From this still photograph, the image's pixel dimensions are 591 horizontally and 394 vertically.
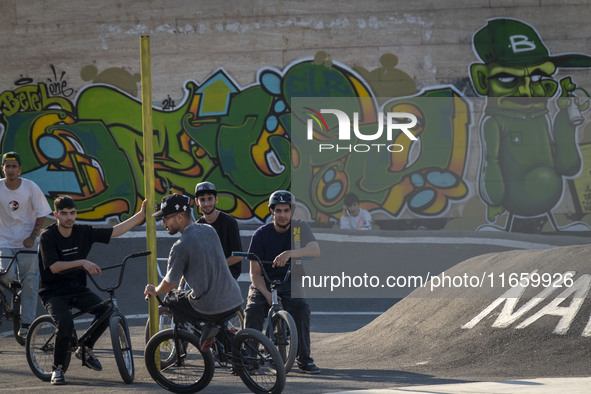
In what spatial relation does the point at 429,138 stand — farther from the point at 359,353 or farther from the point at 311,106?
the point at 359,353

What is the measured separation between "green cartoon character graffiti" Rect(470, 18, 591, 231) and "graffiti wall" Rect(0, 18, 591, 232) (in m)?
0.03

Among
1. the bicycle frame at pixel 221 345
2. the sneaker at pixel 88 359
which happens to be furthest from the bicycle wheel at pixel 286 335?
the sneaker at pixel 88 359

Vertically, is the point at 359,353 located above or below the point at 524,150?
below

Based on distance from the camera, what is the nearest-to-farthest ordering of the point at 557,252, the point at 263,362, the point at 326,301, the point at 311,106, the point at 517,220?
the point at 263,362, the point at 557,252, the point at 326,301, the point at 517,220, the point at 311,106

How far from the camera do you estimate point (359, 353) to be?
988 cm

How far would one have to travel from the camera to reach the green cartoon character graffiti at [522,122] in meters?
20.2

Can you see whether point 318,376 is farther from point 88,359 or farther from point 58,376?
point 58,376

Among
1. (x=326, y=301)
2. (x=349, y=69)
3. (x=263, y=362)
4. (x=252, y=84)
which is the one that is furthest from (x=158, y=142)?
(x=263, y=362)

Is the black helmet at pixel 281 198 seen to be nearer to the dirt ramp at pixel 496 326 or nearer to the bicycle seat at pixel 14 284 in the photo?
the dirt ramp at pixel 496 326

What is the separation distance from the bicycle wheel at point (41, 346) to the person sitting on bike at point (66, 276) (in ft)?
0.71

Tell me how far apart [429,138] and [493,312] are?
11.2 meters

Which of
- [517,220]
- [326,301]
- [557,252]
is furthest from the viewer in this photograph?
[517,220]

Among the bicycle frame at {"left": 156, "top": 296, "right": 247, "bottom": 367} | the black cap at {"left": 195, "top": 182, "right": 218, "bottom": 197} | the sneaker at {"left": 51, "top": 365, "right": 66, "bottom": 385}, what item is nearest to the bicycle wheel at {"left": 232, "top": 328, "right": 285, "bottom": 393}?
the bicycle frame at {"left": 156, "top": 296, "right": 247, "bottom": 367}

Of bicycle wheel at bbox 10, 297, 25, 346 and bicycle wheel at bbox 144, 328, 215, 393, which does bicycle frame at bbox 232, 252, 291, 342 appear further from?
bicycle wheel at bbox 10, 297, 25, 346
